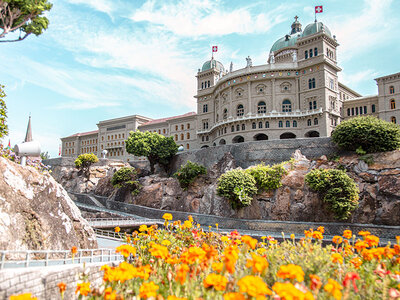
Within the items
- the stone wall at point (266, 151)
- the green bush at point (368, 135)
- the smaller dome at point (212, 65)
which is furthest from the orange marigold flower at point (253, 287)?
the smaller dome at point (212, 65)

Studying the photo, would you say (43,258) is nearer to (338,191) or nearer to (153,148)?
(338,191)

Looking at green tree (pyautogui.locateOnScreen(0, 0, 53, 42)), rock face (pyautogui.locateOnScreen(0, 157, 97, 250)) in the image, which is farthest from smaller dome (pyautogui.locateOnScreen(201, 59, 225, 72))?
rock face (pyautogui.locateOnScreen(0, 157, 97, 250))

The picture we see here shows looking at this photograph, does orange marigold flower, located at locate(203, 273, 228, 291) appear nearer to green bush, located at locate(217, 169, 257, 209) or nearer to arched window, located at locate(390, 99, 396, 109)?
green bush, located at locate(217, 169, 257, 209)

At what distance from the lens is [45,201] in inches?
560

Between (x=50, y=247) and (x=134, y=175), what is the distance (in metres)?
30.4

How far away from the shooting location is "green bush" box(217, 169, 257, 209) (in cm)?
2923

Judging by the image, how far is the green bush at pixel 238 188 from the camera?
95.9 feet

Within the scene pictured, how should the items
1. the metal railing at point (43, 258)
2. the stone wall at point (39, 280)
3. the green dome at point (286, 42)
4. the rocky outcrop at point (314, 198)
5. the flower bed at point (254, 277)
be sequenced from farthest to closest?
the green dome at point (286, 42) → the rocky outcrop at point (314, 198) → the metal railing at point (43, 258) → the stone wall at point (39, 280) → the flower bed at point (254, 277)

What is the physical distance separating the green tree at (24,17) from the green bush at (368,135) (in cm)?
2854

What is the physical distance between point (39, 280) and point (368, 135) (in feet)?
97.1

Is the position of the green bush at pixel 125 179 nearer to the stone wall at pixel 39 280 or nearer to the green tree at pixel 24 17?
the green tree at pixel 24 17

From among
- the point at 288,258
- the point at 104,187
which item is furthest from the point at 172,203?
the point at 288,258

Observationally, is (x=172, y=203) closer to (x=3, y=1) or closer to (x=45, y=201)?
(x=45, y=201)

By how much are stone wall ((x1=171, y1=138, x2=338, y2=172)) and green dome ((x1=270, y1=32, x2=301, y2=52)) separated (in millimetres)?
33516
